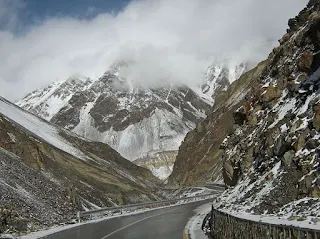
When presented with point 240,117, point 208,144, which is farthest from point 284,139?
point 208,144

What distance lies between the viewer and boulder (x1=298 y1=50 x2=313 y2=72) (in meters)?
23.3

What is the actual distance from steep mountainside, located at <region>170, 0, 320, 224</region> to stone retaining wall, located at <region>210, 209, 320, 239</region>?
931 mm

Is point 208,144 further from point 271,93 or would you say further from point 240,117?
point 271,93

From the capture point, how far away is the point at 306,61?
77.3 ft

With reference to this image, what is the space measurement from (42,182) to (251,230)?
3176 centimetres

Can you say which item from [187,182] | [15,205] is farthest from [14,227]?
[187,182]

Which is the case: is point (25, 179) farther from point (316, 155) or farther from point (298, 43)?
point (316, 155)

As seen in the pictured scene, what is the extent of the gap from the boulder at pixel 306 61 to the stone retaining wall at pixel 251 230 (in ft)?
32.4

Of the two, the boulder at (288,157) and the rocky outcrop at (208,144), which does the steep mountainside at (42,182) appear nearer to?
the boulder at (288,157)

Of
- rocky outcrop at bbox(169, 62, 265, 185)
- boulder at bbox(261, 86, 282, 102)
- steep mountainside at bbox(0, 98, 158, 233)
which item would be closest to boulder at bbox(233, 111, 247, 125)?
boulder at bbox(261, 86, 282, 102)

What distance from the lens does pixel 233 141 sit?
3462 centimetres

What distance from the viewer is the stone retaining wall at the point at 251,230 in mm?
8383

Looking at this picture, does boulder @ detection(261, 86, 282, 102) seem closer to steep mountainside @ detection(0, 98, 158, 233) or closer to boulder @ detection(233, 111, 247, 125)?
boulder @ detection(233, 111, 247, 125)

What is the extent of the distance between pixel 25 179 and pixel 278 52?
20.5m
